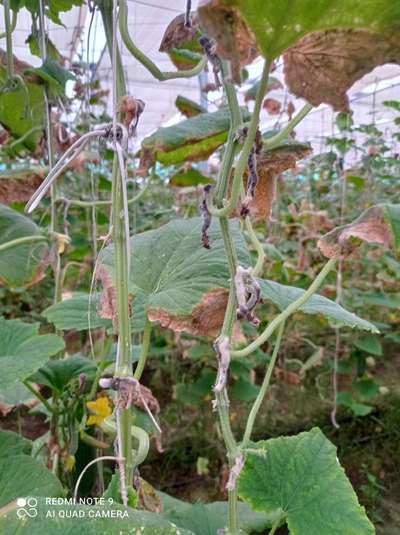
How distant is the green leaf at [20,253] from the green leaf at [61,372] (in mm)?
212

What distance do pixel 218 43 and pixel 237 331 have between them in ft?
1.22

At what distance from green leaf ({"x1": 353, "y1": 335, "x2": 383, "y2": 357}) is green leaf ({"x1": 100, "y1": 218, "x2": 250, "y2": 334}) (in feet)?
3.98

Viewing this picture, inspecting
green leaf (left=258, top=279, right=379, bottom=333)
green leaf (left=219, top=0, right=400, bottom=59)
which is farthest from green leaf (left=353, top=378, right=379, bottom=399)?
green leaf (left=219, top=0, right=400, bottom=59)

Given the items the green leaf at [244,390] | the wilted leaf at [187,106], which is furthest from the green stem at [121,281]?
the green leaf at [244,390]

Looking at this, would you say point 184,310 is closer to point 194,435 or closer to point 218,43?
point 218,43

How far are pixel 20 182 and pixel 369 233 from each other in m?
0.63

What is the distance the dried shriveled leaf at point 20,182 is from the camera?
2.89ft

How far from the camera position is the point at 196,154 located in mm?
661

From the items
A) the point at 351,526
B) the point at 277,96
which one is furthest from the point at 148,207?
the point at 277,96

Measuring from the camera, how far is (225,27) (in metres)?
0.33

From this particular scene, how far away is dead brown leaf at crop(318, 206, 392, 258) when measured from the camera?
1.62ft

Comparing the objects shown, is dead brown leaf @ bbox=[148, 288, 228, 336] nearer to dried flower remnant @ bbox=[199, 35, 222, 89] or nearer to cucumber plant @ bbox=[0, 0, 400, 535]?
cucumber plant @ bbox=[0, 0, 400, 535]

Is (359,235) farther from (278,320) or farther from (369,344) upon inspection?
(369,344)

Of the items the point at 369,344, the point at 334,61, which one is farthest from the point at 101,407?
the point at 369,344
